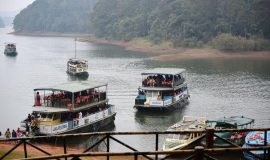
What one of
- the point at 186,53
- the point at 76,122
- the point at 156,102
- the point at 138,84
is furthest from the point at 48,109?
the point at 186,53

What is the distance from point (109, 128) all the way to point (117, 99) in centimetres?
1446

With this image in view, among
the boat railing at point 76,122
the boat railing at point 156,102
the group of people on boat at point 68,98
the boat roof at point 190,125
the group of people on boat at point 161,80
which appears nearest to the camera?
the boat roof at point 190,125

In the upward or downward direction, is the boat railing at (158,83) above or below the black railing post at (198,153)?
below

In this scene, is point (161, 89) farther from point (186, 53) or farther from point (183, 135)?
point (186, 53)

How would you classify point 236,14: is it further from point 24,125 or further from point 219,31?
point 24,125

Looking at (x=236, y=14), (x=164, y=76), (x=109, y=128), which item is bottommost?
(x=109, y=128)

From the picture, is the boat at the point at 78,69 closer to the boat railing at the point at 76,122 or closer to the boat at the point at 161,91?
the boat at the point at 161,91

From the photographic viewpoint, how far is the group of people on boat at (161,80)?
51000 millimetres

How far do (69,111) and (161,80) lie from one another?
1638 centimetres

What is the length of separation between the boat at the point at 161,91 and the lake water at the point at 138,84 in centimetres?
112

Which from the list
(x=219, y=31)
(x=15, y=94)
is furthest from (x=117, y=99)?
(x=219, y=31)

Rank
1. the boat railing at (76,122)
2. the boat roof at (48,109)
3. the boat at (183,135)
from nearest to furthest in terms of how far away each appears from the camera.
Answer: the boat at (183,135), the boat railing at (76,122), the boat roof at (48,109)

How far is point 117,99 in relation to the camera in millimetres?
56938

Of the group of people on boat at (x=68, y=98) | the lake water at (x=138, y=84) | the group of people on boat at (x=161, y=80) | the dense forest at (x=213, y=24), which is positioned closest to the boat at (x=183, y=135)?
the lake water at (x=138, y=84)
